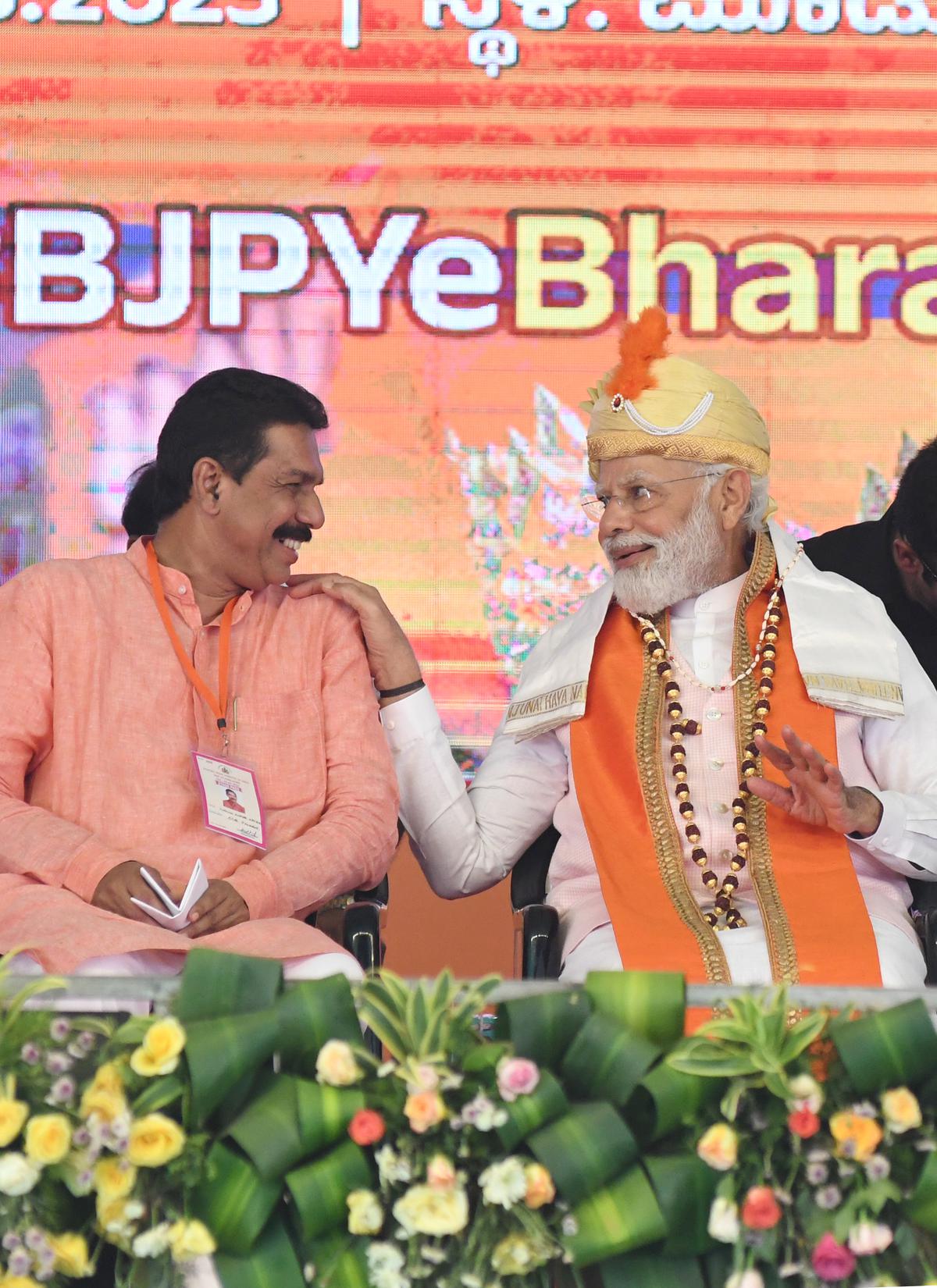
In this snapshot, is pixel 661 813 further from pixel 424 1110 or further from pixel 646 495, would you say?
pixel 424 1110

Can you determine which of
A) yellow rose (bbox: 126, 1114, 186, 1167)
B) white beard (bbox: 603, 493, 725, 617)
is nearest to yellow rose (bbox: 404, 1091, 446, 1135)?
yellow rose (bbox: 126, 1114, 186, 1167)

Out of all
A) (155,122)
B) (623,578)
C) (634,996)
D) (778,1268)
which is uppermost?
(155,122)

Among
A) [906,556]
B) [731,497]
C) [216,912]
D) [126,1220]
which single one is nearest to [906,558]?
[906,556]

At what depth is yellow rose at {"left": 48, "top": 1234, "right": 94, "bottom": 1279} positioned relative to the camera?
1983 millimetres

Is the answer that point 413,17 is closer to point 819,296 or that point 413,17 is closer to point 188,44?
point 188,44

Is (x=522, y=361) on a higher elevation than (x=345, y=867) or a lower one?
higher

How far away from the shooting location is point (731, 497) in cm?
379

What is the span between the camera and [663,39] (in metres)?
5.76

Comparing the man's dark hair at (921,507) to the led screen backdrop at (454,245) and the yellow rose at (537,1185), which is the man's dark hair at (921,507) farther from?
the yellow rose at (537,1185)

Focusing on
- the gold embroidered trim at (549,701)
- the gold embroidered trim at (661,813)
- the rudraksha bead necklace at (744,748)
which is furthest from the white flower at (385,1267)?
the gold embroidered trim at (549,701)

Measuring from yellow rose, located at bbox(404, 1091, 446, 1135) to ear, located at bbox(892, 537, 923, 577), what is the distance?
2328 mm

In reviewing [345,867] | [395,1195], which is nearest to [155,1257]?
[395,1195]

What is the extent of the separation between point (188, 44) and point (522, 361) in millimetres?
1376

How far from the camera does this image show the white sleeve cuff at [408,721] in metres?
3.72
